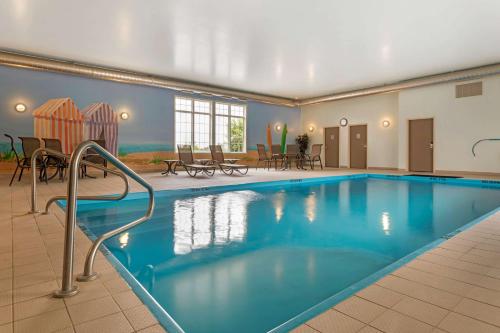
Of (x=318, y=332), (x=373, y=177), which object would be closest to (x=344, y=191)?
(x=373, y=177)

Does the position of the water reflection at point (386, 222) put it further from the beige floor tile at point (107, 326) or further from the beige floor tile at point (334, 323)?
the beige floor tile at point (107, 326)

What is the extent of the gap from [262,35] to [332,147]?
780 centimetres

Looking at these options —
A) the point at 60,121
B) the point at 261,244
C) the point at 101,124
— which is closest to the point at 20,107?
the point at 60,121

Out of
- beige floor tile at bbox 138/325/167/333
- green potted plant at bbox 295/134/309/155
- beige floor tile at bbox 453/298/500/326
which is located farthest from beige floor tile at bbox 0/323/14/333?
green potted plant at bbox 295/134/309/155

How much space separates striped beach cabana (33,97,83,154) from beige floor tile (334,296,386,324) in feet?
29.5

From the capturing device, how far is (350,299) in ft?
5.11

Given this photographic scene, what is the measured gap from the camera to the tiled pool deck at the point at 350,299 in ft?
4.29

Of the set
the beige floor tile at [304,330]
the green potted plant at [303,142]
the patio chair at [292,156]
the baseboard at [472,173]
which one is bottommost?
the beige floor tile at [304,330]

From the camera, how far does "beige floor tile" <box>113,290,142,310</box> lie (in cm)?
149

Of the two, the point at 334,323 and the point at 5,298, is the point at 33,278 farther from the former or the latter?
the point at 334,323

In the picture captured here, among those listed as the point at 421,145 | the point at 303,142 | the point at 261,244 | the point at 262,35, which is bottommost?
the point at 261,244

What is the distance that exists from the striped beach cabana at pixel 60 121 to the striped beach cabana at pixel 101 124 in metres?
0.18

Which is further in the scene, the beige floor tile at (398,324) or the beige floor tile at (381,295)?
the beige floor tile at (381,295)

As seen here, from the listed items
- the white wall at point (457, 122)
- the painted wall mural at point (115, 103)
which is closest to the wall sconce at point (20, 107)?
the painted wall mural at point (115, 103)
